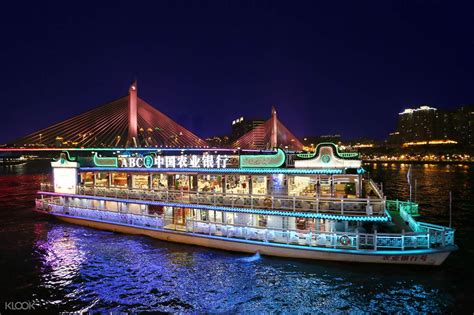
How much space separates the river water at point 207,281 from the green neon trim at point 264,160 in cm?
503

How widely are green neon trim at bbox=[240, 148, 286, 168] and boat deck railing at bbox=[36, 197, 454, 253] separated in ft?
11.1

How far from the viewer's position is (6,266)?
2022cm

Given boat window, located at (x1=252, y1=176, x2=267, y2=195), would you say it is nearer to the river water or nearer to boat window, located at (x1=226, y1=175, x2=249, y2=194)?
boat window, located at (x1=226, y1=175, x2=249, y2=194)

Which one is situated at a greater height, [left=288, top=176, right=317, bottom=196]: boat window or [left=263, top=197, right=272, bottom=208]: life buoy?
[left=288, top=176, right=317, bottom=196]: boat window

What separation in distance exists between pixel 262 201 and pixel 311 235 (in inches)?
128

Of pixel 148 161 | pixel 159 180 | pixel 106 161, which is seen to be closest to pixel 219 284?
pixel 148 161

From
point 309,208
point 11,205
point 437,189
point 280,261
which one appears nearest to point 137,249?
point 280,261

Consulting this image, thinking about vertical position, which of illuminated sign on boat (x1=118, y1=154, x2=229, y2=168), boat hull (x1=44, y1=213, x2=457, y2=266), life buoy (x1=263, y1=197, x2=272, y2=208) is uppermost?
illuminated sign on boat (x1=118, y1=154, x2=229, y2=168)

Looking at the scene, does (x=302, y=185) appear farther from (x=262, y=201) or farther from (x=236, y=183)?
(x=236, y=183)

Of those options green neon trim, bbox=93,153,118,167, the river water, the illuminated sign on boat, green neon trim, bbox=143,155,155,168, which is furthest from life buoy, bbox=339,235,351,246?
green neon trim, bbox=93,153,118,167

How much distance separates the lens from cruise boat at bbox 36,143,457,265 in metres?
17.4

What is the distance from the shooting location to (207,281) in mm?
17422

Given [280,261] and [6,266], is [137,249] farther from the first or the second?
[280,261]

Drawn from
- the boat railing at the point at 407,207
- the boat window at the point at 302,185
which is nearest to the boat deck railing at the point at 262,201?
the boat window at the point at 302,185
